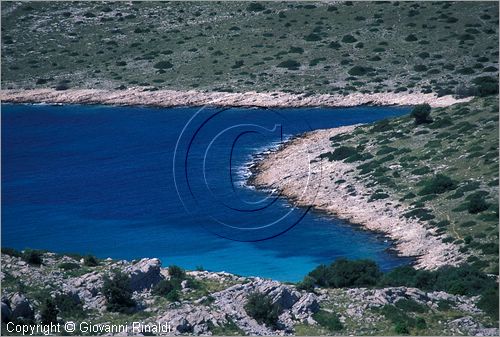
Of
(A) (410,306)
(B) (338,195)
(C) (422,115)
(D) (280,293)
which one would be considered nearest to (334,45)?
(C) (422,115)

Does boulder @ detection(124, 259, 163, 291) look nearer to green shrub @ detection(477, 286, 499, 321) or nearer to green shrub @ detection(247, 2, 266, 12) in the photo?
green shrub @ detection(477, 286, 499, 321)

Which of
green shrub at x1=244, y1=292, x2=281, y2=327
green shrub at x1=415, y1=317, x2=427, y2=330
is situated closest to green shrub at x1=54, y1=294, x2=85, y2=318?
green shrub at x1=244, y1=292, x2=281, y2=327

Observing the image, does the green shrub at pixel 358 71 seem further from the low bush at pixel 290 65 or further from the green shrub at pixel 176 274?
the green shrub at pixel 176 274

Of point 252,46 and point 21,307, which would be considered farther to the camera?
point 252,46

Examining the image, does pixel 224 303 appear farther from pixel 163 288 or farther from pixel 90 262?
pixel 90 262

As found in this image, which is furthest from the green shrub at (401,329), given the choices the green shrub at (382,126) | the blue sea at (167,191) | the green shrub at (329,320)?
the green shrub at (382,126)
